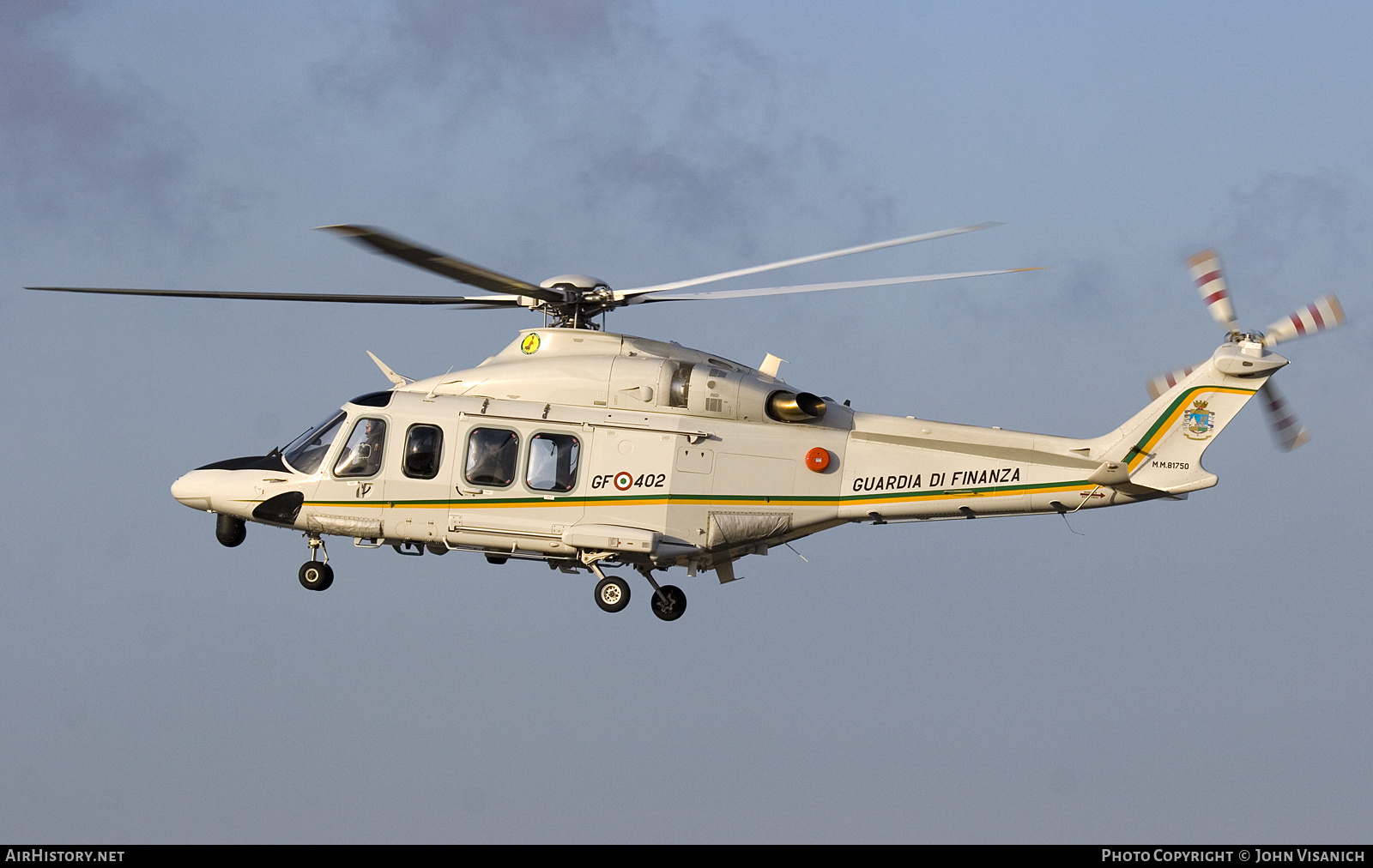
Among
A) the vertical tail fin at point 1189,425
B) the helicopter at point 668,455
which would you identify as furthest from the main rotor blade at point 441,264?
the vertical tail fin at point 1189,425

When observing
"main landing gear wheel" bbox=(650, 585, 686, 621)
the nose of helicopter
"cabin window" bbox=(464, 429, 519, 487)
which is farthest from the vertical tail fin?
the nose of helicopter

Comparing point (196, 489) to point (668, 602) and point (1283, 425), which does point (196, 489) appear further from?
point (1283, 425)

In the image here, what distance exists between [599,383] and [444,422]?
2374mm

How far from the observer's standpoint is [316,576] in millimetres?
30109

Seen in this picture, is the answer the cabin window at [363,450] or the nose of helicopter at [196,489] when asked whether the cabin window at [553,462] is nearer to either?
the cabin window at [363,450]

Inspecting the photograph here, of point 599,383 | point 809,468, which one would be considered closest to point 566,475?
point 599,383

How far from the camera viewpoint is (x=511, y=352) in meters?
30.1

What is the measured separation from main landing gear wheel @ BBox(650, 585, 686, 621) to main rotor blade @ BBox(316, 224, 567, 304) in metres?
4.66

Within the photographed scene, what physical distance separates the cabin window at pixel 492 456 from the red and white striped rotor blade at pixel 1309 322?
35.3 feet

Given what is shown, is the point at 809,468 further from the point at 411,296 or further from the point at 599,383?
the point at 411,296

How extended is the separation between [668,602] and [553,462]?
270cm

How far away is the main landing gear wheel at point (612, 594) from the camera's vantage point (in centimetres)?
2875
